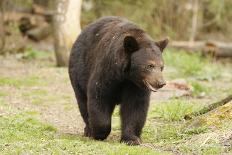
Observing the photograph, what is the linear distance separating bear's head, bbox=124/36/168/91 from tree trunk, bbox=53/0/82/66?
908 centimetres

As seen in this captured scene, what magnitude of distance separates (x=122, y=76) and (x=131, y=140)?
92 cm

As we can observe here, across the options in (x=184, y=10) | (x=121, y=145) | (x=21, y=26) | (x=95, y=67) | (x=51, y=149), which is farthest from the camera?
(x=184, y=10)

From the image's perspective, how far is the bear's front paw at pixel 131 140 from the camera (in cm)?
869

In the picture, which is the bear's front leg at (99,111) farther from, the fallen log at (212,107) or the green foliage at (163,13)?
the green foliage at (163,13)

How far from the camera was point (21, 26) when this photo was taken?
2425 centimetres

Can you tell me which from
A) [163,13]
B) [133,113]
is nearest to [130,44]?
[133,113]

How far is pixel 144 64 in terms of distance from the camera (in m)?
8.34

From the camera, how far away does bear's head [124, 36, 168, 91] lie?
8.30 meters

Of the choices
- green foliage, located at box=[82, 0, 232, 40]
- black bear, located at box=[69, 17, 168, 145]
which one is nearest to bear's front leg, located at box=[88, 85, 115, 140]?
black bear, located at box=[69, 17, 168, 145]

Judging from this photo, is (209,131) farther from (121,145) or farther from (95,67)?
(95,67)

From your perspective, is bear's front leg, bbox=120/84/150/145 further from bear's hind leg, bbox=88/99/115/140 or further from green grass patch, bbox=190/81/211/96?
green grass patch, bbox=190/81/211/96

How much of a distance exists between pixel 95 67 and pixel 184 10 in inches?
709

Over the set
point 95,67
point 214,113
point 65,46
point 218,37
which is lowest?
point 218,37

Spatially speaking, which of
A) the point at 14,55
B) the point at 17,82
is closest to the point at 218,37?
the point at 14,55
